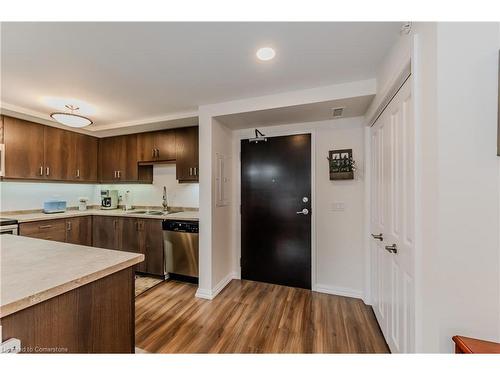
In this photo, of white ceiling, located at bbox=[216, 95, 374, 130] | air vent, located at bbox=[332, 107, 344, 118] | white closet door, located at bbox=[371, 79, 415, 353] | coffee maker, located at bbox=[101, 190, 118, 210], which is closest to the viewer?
white closet door, located at bbox=[371, 79, 415, 353]

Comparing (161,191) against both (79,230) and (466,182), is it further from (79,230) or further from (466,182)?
(466,182)

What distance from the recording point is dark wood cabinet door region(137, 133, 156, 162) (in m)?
3.30

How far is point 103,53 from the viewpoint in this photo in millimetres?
1550

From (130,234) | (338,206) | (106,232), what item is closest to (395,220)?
(338,206)

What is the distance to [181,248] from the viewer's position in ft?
9.33

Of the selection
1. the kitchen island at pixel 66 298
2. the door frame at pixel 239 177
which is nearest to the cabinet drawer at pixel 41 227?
the kitchen island at pixel 66 298

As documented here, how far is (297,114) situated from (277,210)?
123 centimetres

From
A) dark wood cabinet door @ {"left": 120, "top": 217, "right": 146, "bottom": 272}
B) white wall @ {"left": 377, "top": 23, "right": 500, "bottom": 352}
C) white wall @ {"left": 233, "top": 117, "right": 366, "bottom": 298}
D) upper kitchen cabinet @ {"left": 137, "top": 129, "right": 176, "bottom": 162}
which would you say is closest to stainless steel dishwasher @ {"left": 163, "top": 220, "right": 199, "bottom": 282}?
dark wood cabinet door @ {"left": 120, "top": 217, "right": 146, "bottom": 272}

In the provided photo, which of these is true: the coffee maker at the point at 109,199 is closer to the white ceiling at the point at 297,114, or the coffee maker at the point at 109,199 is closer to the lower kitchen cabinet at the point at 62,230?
the lower kitchen cabinet at the point at 62,230

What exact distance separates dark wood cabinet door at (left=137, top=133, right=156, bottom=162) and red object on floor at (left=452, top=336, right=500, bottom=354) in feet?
11.6

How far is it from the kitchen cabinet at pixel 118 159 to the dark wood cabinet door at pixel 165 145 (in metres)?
0.45

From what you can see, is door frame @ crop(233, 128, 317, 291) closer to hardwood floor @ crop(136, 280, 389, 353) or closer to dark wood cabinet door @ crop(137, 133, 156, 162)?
hardwood floor @ crop(136, 280, 389, 353)

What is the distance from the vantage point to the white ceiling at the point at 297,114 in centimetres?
210

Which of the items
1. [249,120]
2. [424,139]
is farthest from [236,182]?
[424,139]
